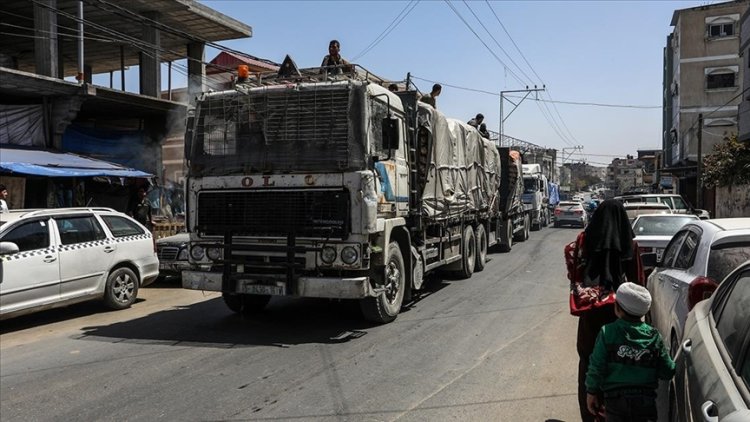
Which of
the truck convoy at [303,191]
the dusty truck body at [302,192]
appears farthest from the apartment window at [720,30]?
the dusty truck body at [302,192]

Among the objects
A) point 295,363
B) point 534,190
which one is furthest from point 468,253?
point 534,190

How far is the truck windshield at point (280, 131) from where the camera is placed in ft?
23.7

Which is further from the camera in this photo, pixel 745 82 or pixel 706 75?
pixel 706 75

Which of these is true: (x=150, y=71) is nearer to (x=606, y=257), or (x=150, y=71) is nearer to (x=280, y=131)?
(x=280, y=131)

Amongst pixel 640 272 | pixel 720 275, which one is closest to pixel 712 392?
pixel 640 272

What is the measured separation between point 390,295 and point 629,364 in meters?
4.98

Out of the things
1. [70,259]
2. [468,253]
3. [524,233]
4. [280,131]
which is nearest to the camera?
[280,131]

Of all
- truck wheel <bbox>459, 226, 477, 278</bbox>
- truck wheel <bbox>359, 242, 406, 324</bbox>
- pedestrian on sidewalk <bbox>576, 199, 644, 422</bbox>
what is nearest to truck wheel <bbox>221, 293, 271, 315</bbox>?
truck wheel <bbox>359, 242, 406, 324</bbox>

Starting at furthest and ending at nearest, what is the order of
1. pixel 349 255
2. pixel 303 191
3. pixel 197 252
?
1. pixel 197 252
2. pixel 303 191
3. pixel 349 255

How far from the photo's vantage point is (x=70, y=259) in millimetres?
8461

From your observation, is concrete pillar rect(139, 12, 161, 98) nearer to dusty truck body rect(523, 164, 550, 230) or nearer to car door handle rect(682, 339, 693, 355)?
dusty truck body rect(523, 164, 550, 230)

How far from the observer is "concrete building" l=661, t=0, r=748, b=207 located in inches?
1655

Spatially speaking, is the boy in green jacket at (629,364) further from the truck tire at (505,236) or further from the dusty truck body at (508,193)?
the truck tire at (505,236)

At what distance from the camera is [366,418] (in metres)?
4.50
